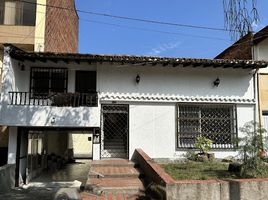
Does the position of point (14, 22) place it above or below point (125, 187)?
above

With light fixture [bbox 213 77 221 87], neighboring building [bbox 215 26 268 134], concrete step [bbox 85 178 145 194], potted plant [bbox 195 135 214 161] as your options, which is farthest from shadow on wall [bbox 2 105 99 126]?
neighboring building [bbox 215 26 268 134]

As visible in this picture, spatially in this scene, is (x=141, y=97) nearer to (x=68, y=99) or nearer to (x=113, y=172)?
(x=68, y=99)

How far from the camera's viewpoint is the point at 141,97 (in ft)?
40.4

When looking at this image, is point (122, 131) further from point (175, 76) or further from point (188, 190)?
point (188, 190)

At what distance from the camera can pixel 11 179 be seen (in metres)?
11.1

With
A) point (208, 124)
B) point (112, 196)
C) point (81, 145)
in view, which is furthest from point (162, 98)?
point (81, 145)

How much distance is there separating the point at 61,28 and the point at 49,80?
38.1ft

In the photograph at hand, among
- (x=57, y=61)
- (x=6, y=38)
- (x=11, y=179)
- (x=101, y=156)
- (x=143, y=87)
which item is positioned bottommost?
(x=11, y=179)

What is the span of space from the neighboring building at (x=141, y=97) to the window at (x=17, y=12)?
21.5ft

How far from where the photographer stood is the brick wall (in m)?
19.1

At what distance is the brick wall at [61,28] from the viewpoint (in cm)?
1909

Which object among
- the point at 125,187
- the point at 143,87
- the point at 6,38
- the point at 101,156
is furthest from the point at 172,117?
the point at 6,38

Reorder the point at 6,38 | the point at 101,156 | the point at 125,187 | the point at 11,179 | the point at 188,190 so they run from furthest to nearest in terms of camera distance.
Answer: the point at 6,38 → the point at 101,156 → the point at 11,179 → the point at 125,187 → the point at 188,190

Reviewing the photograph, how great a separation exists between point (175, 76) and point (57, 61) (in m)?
5.08
